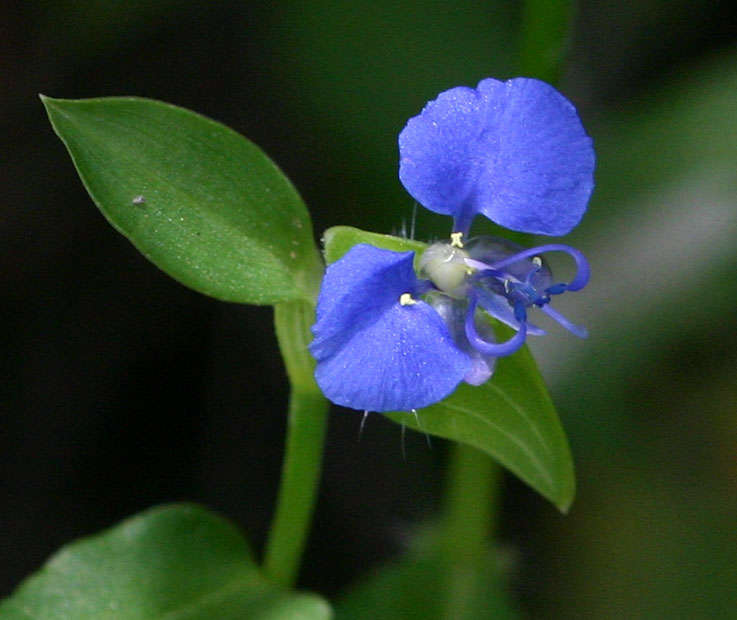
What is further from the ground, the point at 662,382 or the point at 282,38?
the point at 282,38

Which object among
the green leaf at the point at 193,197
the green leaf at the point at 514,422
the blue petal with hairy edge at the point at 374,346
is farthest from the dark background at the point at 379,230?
the blue petal with hairy edge at the point at 374,346

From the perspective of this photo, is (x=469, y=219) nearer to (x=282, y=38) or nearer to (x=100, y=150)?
(x=100, y=150)

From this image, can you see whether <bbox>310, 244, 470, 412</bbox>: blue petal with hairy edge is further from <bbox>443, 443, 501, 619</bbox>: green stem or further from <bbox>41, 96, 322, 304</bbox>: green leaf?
<bbox>443, 443, 501, 619</bbox>: green stem

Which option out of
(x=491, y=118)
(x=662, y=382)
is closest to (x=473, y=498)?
(x=662, y=382)

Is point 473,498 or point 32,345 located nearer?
point 473,498

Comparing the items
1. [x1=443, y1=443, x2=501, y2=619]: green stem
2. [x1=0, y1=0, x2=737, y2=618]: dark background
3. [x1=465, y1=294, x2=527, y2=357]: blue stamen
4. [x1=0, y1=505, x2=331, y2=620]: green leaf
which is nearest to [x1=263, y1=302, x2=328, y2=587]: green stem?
[x1=0, y1=505, x2=331, y2=620]: green leaf

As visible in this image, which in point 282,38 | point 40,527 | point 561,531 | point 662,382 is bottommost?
point 40,527

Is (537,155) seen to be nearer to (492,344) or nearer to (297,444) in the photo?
(492,344)

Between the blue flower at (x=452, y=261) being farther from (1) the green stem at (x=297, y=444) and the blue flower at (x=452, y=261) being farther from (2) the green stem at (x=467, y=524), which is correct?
(2) the green stem at (x=467, y=524)
